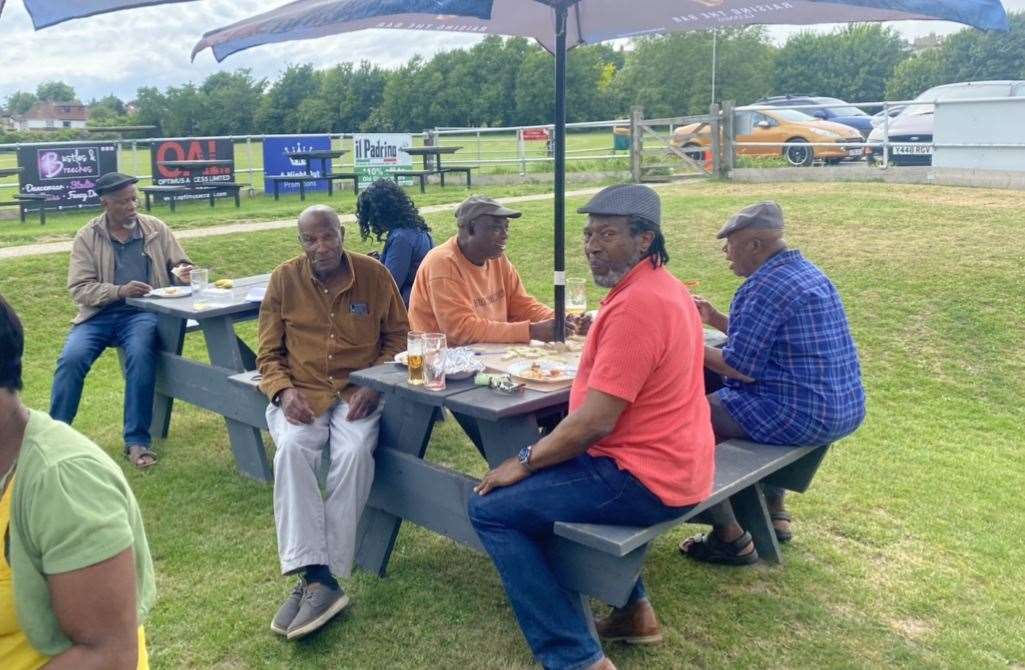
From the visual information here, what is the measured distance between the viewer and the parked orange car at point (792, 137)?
16531 mm

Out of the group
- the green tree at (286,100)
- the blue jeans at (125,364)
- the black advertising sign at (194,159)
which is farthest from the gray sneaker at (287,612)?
the green tree at (286,100)

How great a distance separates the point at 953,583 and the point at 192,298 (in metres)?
4.11

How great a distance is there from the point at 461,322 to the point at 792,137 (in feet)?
49.6

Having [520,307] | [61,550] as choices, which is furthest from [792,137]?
[61,550]

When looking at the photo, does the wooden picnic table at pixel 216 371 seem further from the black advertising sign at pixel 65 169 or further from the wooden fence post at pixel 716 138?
the wooden fence post at pixel 716 138

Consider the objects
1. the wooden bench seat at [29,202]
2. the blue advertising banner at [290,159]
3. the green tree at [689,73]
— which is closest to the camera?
the wooden bench seat at [29,202]

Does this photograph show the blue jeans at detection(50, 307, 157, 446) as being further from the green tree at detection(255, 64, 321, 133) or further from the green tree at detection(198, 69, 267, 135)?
the green tree at detection(255, 64, 321, 133)

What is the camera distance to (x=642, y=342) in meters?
2.62

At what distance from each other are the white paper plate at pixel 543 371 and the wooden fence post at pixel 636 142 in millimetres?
12015

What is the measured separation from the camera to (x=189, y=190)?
1573 cm

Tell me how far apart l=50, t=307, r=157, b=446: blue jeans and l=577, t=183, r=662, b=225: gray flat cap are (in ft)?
10.9

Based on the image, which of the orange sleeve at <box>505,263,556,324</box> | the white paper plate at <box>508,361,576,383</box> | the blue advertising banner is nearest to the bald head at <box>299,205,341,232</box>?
the white paper plate at <box>508,361,576,383</box>

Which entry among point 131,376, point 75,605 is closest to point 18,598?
point 75,605

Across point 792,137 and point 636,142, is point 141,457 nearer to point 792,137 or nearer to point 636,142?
point 636,142
